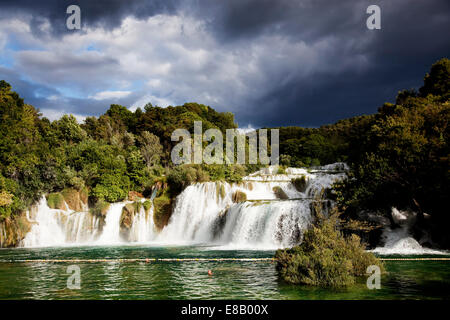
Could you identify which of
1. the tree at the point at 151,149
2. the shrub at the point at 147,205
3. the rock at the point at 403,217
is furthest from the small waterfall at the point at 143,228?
the rock at the point at 403,217

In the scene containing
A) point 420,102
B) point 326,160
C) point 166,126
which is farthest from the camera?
point 326,160

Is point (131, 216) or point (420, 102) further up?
point (420, 102)

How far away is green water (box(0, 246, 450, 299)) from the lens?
10125 mm

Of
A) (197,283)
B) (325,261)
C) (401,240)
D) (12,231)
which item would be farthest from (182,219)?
(325,261)

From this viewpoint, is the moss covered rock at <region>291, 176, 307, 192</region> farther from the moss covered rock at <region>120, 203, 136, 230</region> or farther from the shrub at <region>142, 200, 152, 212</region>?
the moss covered rock at <region>120, 203, 136, 230</region>

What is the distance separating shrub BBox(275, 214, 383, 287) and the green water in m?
0.44

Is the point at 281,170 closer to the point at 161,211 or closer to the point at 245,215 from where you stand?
the point at 161,211

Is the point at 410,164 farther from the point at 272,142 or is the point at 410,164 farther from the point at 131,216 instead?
the point at 272,142

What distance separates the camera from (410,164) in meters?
20.6

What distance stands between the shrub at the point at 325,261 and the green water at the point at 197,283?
44 centimetres

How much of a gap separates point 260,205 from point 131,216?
13.1 m

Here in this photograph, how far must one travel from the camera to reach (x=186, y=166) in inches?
1522

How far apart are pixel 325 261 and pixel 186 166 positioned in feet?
93.7
